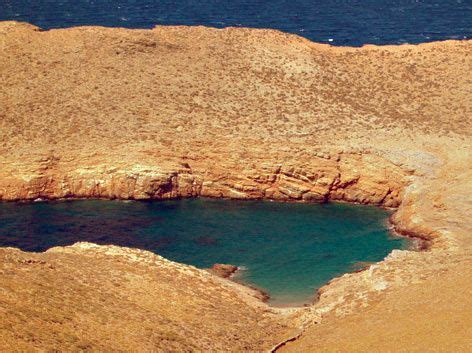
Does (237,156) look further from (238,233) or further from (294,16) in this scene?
(294,16)

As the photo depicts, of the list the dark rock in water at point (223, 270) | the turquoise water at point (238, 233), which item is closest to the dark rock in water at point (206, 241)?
the turquoise water at point (238, 233)

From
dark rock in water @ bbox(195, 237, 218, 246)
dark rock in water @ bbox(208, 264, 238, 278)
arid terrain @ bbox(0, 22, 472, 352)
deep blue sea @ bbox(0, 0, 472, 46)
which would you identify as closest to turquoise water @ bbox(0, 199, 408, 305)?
dark rock in water @ bbox(195, 237, 218, 246)

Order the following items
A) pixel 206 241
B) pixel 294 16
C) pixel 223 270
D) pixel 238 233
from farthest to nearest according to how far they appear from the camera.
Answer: pixel 294 16 → pixel 238 233 → pixel 206 241 → pixel 223 270

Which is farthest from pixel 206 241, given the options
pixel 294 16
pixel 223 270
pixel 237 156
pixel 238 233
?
pixel 294 16

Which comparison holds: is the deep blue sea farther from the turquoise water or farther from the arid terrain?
the turquoise water

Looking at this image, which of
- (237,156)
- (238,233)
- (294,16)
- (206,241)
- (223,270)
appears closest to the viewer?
(223,270)

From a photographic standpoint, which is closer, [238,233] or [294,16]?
[238,233]
